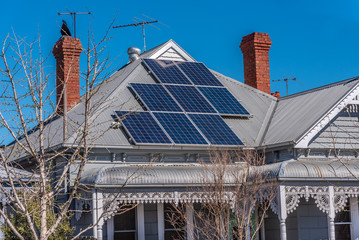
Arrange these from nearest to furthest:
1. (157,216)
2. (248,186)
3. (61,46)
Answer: (248,186) < (157,216) < (61,46)

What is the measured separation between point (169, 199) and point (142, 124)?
116 inches

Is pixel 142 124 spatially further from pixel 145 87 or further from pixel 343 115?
pixel 343 115

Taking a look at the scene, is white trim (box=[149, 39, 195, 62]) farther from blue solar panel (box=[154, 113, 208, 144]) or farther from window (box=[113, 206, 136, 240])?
window (box=[113, 206, 136, 240])

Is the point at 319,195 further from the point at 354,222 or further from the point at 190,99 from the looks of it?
the point at 190,99

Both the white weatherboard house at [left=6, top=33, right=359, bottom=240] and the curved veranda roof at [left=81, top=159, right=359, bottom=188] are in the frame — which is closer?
the curved veranda roof at [left=81, top=159, right=359, bottom=188]

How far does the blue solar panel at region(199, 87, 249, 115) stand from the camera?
77.4 feet

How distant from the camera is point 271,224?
73.4 feet

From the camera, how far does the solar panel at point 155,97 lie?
2239 cm

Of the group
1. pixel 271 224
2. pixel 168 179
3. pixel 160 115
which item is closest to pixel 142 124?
pixel 160 115

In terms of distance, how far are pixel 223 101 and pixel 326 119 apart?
14.1ft

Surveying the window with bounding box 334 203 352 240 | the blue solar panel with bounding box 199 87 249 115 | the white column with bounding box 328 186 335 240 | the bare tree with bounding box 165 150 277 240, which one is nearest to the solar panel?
the blue solar panel with bounding box 199 87 249 115

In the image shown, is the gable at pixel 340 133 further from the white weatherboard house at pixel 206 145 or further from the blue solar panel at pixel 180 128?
the blue solar panel at pixel 180 128

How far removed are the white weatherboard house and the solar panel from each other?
4 cm

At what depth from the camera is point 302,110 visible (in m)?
23.3
